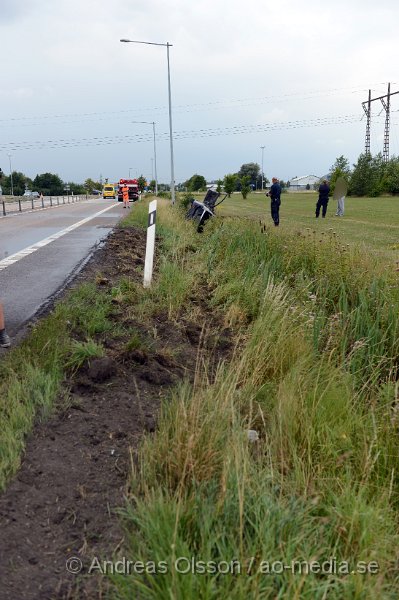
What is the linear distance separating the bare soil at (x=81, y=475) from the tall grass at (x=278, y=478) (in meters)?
0.16

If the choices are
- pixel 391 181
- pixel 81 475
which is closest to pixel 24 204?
pixel 391 181

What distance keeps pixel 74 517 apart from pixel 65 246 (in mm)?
12774

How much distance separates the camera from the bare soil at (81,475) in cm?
230

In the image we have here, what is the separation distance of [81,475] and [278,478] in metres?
0.98

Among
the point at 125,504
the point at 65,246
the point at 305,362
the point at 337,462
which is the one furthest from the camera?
the point at 65,246

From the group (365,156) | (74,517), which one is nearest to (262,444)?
(74,517)

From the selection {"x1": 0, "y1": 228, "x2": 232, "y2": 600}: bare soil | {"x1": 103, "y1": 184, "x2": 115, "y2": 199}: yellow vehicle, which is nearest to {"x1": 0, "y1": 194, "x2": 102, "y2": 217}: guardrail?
{"x1": 103, "y1": 184, "x2": 115, "y2": 199}: yellow vehicle

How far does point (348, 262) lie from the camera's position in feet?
23.5

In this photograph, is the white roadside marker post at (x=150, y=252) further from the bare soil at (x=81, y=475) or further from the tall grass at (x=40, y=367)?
the bare soil at (x=81, y=475)

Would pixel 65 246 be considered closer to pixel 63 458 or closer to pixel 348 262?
pixel 348 262

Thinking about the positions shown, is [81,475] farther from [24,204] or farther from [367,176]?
→ [367,176]

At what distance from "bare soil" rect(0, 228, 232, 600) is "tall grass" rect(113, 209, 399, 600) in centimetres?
16

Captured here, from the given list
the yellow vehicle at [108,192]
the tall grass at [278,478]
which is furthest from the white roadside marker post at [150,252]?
the yellow vehicle at [108,192]

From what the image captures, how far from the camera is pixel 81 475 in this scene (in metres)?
2.95
